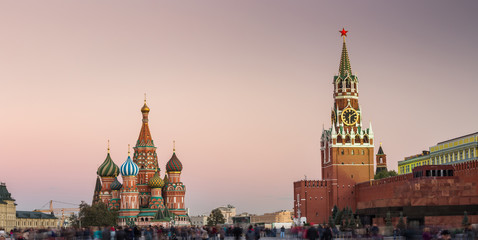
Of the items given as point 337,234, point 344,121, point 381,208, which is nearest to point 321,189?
point 344,121

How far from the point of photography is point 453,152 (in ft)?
341

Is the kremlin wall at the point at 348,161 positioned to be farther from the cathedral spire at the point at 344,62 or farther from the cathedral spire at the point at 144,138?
the cathedral spire at the point at 144,138

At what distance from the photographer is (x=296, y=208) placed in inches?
4400

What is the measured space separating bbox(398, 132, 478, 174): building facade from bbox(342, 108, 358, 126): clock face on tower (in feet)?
41.6

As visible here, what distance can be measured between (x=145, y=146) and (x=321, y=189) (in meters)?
26.8

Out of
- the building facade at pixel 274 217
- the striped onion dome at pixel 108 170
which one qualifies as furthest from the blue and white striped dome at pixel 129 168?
the building facade at pixel 274 217

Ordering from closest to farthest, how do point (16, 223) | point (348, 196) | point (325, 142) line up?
point (348, 196) → point (325, 142) → point (16, 223)

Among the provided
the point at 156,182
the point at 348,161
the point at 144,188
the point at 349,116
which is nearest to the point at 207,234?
the point at 156,182

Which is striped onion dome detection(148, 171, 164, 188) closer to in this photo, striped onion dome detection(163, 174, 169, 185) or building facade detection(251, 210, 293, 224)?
striped onion dome detection(163, 174, 169, 185)

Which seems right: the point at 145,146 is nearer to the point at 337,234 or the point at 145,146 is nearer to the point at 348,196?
the point at 348,196

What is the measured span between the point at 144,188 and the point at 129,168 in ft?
18.2

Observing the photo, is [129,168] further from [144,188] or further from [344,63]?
[344,63]

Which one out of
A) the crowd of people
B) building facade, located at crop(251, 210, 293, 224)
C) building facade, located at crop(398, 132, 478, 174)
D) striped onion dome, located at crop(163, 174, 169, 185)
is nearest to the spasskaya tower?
building facade, located at crop(398, 132, 478, 174)

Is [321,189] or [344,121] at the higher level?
[344,121]
